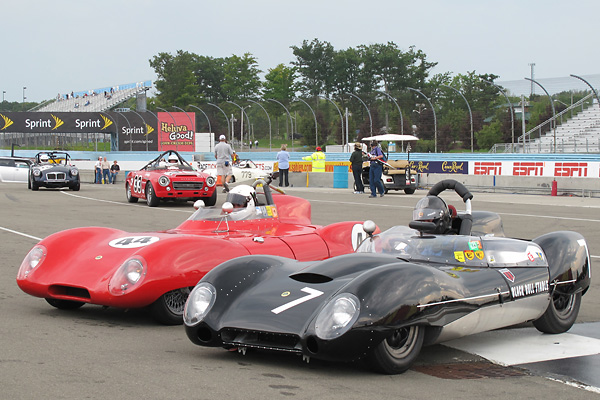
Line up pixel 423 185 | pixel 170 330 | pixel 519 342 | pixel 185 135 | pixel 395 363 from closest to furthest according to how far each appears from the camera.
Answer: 1. pixel 395 363
2. pixel 519 342
3. pixel 170 330
4. pixel 423 185
5. pixel 185 135

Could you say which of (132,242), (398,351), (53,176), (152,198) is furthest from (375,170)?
(398,351)

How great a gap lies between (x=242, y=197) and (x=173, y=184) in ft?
39.2

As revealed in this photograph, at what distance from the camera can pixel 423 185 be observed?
101 feet

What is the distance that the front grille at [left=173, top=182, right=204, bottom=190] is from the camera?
815 inches

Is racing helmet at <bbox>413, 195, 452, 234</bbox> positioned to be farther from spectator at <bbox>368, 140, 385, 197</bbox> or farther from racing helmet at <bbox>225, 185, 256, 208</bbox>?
spectator at <bbox>368, 140, 385, 197</bbox>

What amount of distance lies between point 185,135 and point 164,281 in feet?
255

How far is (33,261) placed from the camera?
7.13 metres

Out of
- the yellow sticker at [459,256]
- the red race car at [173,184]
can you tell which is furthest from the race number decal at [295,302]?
the red race car at [173,184]

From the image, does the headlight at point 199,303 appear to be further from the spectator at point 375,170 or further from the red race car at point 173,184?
the spectator at point 375,170

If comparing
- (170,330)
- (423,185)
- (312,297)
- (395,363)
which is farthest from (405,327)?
(423,185)

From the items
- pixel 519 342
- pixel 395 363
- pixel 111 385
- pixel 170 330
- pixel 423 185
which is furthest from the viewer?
pixel 423 185

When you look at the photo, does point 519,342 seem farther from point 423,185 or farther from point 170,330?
point 423,185

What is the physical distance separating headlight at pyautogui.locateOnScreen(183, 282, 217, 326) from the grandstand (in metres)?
→ 95.1

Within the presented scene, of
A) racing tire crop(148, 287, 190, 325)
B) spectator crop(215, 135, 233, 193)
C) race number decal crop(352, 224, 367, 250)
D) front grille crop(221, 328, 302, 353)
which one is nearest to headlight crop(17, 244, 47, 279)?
racing tire crop(148, 287, 190, 325)
